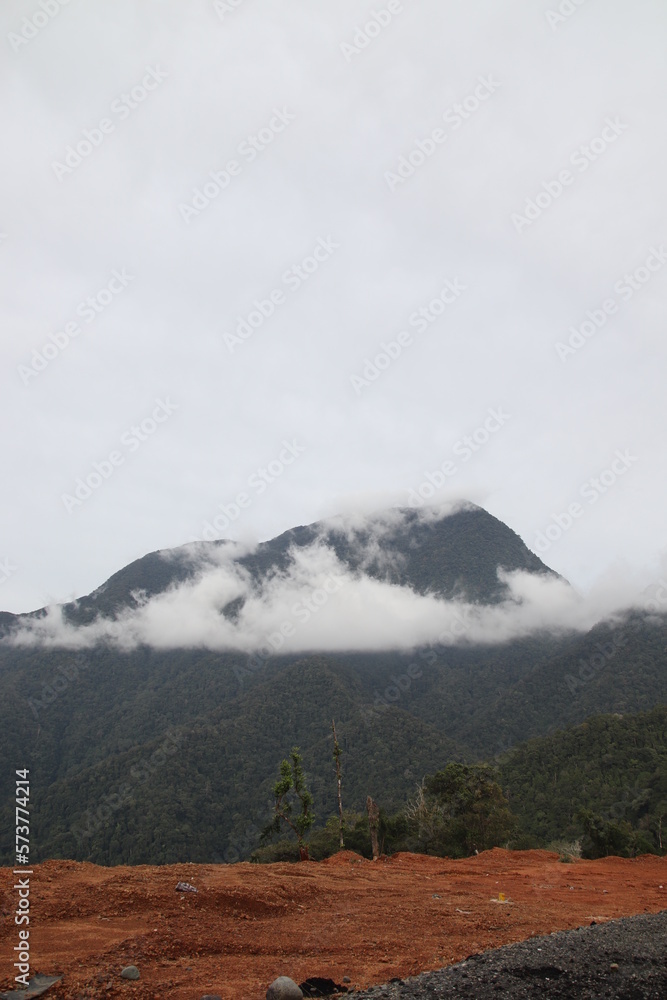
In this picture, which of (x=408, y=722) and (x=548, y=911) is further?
(x=408, y=722)

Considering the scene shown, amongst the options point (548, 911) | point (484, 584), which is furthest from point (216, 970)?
point (484, 584)

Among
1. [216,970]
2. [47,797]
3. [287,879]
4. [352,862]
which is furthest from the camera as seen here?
[47,797]

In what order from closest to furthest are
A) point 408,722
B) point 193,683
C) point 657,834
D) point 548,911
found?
point 548,911 → point 657,834 → point 408,722 → point 193,683

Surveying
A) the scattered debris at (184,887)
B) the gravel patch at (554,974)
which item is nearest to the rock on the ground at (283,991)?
the gravel patch at (554,974)

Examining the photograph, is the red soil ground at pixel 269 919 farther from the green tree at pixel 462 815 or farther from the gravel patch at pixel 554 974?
the green tree at pixel 462 815

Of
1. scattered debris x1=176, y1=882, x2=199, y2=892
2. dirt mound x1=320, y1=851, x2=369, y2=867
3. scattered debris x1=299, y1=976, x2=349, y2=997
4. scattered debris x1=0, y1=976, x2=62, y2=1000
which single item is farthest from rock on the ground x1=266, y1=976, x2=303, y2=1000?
dirt mound x1=320, y1=851, x2=369, y2=867

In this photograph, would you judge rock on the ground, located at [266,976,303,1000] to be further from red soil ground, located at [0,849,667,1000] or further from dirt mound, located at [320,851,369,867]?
dirt mound, located at [320,851,369,867]

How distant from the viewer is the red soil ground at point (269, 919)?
705 centimetres

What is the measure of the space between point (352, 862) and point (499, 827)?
688 inches

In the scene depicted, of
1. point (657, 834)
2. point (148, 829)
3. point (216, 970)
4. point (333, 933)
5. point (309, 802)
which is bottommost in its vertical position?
point (148, 829)

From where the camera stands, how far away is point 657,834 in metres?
36.6

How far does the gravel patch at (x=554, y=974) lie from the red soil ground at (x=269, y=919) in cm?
100

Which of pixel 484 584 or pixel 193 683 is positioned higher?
pixel 484 584

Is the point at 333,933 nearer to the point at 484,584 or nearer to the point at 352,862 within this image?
the point at 352,862
